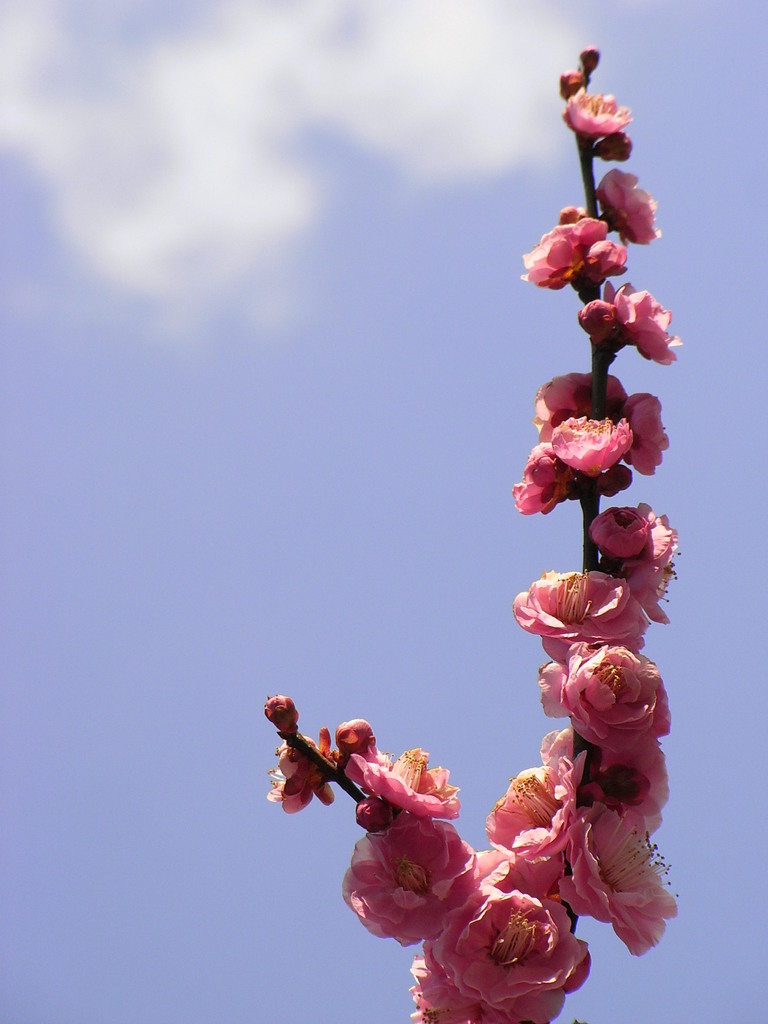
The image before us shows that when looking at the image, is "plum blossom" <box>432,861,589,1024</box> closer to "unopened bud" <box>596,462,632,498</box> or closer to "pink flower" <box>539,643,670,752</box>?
"pink flower" <box>539,643,670,752</box>

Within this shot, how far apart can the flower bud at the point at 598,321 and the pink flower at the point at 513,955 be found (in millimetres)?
959

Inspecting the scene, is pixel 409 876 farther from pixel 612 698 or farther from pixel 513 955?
pixel 612 698

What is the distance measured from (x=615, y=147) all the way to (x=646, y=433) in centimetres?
62

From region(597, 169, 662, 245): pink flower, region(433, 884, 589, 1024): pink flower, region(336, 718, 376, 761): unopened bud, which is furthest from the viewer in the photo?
region(597, 169, 662, 245): pink flower

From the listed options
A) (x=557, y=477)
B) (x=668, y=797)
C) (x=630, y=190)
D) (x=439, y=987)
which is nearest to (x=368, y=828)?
(x=439, y=987)

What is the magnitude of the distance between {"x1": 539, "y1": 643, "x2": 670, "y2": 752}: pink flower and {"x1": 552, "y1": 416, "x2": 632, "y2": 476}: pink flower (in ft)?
1.03

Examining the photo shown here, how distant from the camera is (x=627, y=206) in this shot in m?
1.93

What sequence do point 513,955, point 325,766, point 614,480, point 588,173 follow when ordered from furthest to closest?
point 588,173 → point 614,480 → point 325,766 → point 513,955

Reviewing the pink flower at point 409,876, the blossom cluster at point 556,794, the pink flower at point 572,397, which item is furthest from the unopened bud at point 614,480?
the pink flower at point 409,876

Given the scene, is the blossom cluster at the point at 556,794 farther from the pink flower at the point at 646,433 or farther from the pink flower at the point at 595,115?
the pink flower at the point at 595,115

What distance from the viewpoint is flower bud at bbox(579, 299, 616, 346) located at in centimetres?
177

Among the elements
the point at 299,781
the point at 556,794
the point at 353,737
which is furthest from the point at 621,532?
the point at 299,781

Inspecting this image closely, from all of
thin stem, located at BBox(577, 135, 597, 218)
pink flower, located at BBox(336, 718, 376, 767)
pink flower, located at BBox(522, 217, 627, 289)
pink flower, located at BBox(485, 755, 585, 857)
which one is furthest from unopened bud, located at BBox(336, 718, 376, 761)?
thin stem, located at BBox(577, 135, 597, 218)

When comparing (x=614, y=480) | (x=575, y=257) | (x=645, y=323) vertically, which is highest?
(x=575, y=257)
